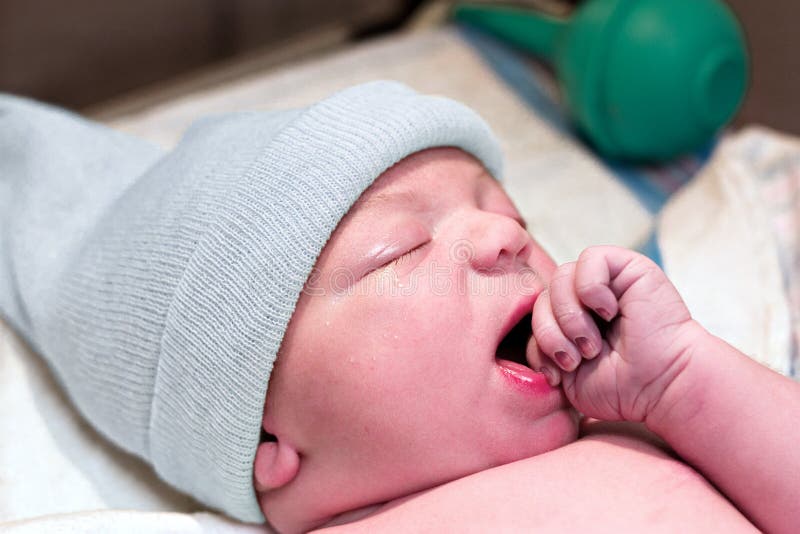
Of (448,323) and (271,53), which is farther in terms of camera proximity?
A: (271,53)

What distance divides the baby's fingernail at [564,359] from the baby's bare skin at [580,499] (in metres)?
0.09

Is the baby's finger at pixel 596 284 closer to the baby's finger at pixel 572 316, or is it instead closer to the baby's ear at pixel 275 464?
the baby's finger at pixel 572 316

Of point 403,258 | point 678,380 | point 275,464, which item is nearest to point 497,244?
point 403,258

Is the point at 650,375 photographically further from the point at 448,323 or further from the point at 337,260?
the point at 337,260

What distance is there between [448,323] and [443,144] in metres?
0.25

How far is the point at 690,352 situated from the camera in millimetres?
768

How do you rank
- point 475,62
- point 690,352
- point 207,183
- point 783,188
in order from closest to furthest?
point 690,352, point 207,183, point 783,188, point 475,62

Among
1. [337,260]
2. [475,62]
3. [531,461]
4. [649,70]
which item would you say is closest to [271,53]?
[475,62]

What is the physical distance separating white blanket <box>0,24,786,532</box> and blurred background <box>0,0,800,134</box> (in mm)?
273

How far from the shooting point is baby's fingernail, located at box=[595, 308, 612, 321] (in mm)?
771

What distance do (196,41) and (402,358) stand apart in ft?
4.65

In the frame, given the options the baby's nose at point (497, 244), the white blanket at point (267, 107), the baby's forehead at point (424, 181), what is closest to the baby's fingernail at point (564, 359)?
the baby's nose at point (497, 244)

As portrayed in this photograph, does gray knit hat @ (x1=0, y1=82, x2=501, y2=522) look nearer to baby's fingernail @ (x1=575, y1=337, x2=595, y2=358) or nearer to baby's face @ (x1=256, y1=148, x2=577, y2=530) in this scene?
baby's face @ (x1=256, y1=148, x2=577, y2=530)

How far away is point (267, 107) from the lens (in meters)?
1.58
